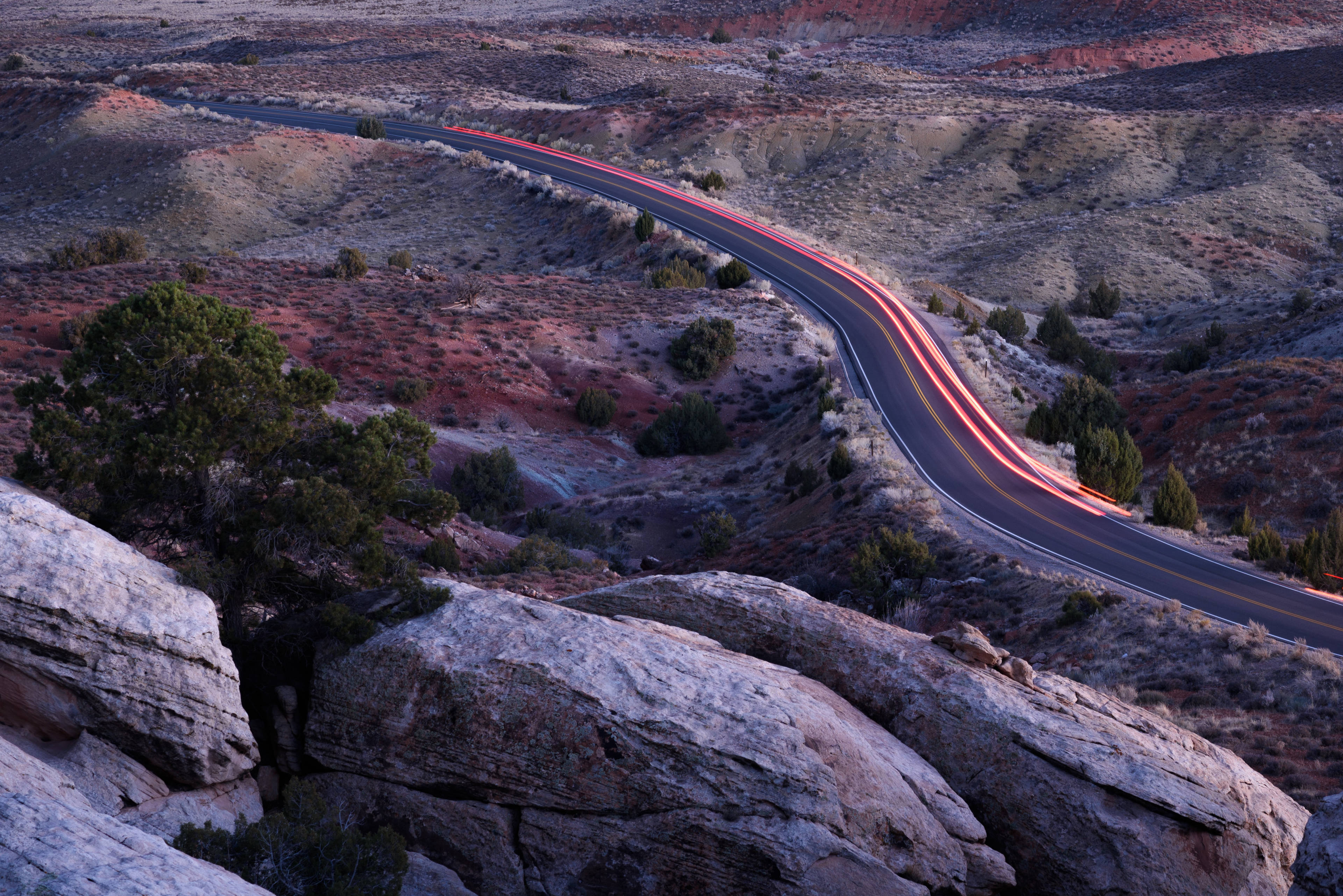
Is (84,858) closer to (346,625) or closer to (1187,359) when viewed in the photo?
(346,625)

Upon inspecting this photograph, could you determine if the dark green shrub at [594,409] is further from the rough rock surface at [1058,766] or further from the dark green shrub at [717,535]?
the rough rock surface at [1058,766]

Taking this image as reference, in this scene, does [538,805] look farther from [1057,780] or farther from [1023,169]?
[1023,169]

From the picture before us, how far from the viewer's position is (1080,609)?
2552 centimetres

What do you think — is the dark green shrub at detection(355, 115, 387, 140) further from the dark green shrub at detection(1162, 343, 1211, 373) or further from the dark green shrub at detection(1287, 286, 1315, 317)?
the dark green shrub at detection(1287, 286, 1315, 317)

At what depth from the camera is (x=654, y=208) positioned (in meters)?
72.7

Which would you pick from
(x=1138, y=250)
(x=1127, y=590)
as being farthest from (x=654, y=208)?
(x=1127, y=590)

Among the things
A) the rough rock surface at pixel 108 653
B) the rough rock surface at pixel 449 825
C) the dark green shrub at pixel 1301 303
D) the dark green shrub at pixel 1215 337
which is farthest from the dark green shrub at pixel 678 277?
the rough rock surface at pixel 108 653

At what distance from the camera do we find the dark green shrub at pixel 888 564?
28984 millimetres

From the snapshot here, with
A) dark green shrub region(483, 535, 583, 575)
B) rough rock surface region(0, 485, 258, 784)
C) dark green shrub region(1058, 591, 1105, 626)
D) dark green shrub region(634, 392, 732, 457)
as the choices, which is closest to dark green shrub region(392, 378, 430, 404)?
dark green shrub region(634, 392, 732, 457)

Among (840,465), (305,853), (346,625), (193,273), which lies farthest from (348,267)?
(305,853)

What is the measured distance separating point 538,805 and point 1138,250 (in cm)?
7437

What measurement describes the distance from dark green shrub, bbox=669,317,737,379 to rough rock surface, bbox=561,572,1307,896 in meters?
35.8

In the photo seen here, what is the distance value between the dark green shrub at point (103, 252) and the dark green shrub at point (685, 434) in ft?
106

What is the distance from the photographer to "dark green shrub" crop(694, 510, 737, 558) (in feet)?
114
